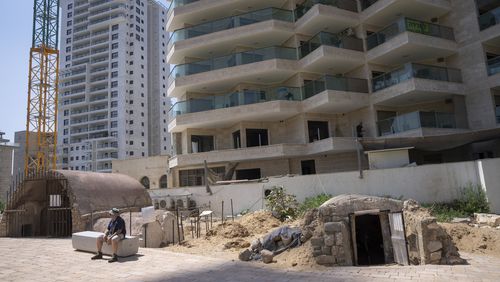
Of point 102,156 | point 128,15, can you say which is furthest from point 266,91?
point 128,15

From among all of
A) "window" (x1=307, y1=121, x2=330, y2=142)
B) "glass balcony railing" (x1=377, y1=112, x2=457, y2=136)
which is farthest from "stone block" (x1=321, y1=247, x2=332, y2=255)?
"window" (x1=307, y1=121, x2=330, y2=142)

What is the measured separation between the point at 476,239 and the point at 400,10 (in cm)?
2051

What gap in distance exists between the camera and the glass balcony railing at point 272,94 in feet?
83.0

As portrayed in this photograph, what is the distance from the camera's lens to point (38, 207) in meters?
16.9

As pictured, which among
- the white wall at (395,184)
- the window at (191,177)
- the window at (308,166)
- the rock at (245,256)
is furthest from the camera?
the window at (191,177)

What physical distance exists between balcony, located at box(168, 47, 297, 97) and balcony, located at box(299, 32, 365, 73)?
1375 millimetres

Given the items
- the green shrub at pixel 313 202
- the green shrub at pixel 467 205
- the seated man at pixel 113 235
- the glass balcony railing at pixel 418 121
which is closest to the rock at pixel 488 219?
the green shrub at pixel 467 205

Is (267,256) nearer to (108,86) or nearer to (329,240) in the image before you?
(329,240)

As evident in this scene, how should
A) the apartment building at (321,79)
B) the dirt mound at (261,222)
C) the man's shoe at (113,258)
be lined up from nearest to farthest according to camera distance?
the man's shoe at (113,258), the dirt mound at (261,222), the apartment building at (321,79)

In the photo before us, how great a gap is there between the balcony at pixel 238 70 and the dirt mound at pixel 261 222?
14.4 m

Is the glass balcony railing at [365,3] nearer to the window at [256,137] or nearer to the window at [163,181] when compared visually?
the window at [256,137]

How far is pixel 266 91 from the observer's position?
88.1 feet

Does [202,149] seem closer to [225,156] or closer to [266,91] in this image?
[225,156]

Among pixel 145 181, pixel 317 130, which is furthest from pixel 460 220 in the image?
pixel 145 181
